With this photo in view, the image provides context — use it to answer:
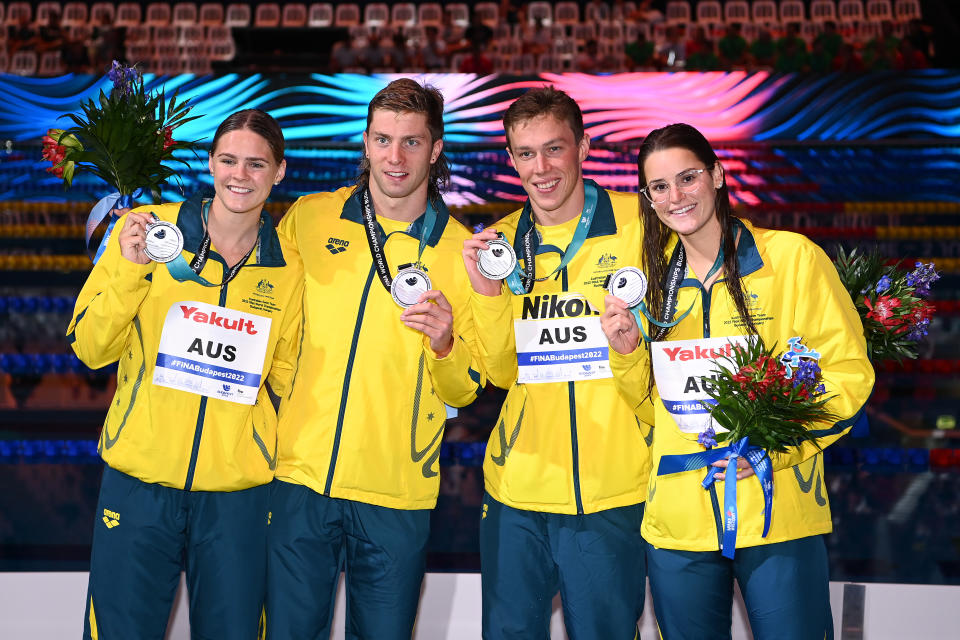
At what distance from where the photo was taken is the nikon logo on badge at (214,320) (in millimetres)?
2682

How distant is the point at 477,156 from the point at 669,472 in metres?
9.26

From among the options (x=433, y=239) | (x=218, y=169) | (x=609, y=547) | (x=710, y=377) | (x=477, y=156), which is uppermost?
(x=477, y=156)

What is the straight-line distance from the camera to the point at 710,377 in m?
2.33

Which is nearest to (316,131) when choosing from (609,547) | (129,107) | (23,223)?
(23,223)

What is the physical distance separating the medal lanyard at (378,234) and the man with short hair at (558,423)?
0.24 meters

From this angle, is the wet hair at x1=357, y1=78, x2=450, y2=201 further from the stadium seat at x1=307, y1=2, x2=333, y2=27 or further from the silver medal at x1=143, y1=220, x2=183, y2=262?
the stadium seat at x1=307, y1=2, x2=333, y2=27

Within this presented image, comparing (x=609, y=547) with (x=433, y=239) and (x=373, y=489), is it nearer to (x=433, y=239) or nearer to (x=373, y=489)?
(x=373, y=489)

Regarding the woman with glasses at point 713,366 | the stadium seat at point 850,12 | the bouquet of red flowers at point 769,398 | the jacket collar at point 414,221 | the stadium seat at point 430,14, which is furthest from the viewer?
the stadium seat at point 430,14

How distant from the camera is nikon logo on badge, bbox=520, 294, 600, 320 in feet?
9.09

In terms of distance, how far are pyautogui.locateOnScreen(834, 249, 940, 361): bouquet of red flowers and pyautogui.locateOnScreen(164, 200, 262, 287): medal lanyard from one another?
1.75m

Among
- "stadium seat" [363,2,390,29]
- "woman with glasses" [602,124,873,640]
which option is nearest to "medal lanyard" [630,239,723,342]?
"woman with glasses" [602,124,873,640]

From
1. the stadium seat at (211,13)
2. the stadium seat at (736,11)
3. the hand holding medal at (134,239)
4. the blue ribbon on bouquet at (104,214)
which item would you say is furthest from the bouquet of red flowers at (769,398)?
the stadium seat at (211,13)

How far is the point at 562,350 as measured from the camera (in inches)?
108

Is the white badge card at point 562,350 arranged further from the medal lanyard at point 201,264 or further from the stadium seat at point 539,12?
the stadium seat at point 539,12
